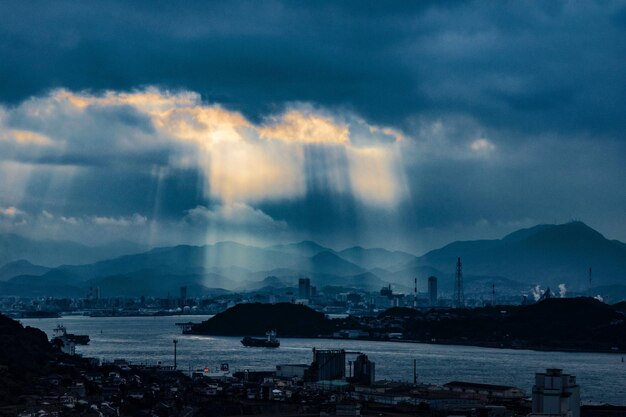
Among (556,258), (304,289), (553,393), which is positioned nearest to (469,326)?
(553,393)

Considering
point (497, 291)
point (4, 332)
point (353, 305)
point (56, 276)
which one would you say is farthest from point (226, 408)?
point (56, 276)

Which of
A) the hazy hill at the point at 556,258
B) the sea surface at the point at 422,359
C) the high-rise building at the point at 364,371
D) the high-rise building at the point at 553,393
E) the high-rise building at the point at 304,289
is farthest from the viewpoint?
the hazy hill at the point at 556,258

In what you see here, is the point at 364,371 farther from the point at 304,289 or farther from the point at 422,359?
the point at 304,289

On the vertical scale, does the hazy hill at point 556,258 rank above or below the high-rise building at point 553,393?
above

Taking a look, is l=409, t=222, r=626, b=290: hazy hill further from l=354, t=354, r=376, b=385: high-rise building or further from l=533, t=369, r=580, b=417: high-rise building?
l=533, t=369, r=580, b=417: high-rise building

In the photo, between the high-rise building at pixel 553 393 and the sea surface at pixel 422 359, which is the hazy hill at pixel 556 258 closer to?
the sea surface at pixel 422 359

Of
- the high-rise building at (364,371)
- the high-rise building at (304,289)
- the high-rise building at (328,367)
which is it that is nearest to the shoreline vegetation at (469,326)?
the high-rise building at (328,367)

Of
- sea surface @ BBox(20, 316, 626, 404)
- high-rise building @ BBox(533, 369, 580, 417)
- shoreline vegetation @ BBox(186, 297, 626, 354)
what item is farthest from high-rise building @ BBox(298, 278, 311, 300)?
high-rise building @ BBox(533, 369, 580, 417)
